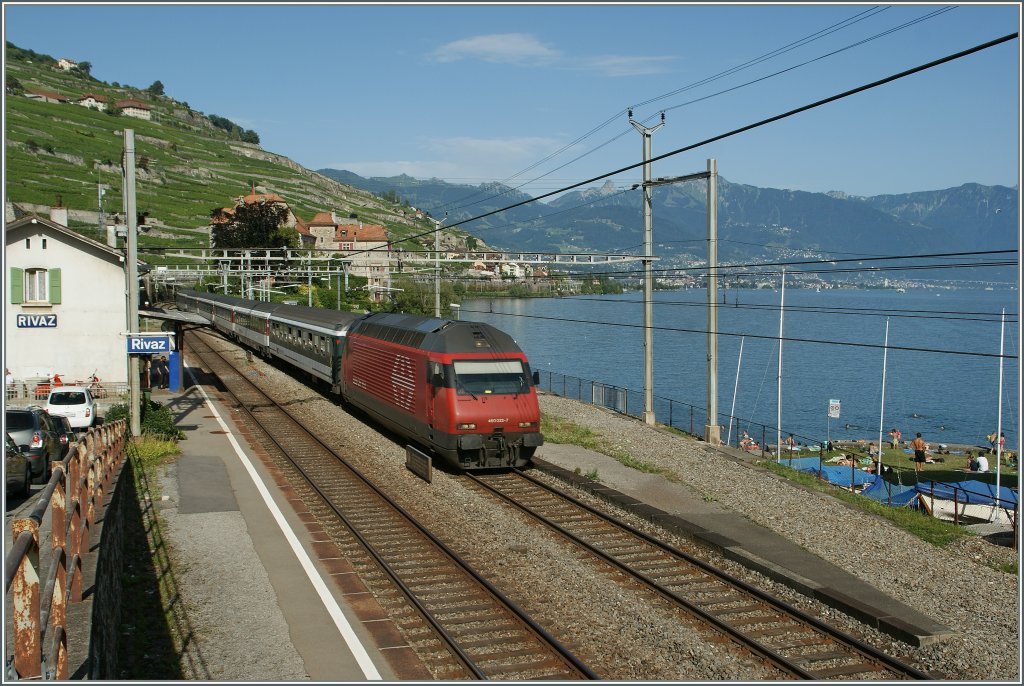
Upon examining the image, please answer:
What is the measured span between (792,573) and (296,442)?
16164 millimetres

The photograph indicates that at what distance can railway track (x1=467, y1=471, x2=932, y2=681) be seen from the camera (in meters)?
10.0

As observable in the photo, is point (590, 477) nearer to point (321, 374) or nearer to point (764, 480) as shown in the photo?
point (764, 480)

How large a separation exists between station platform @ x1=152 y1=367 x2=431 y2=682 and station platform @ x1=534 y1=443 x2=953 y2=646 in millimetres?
5838

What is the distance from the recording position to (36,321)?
33.8 meters

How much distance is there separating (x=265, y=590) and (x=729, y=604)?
6.63 meters

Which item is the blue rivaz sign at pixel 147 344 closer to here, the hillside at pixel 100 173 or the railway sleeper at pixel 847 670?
the railway sleeper at pixel 847 670

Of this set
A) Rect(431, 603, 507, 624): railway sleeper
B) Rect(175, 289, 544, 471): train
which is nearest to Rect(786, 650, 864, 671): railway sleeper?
Result: Rect(431, 603, 507, 624): railway sleeper

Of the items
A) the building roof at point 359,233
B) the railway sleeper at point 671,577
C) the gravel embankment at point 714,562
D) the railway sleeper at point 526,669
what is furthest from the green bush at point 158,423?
the building roof at point 359,233

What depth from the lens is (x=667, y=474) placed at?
2069 centimetres

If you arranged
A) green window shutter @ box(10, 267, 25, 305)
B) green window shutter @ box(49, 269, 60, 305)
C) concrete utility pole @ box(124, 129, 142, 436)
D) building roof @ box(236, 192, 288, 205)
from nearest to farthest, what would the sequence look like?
concrete utility pole @ box(124, 129, 142, 436) < green window shutter @ box(10, 267, 25, 305) < green window shutter @ box(49, 269, 60, 305) < building roof @ box(236, 192, 288, 205)

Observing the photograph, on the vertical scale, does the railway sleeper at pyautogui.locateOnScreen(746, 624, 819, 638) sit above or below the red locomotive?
below

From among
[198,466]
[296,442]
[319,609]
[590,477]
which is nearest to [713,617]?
[319,609]

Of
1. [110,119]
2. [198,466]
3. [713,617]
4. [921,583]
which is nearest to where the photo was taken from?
[713,617]

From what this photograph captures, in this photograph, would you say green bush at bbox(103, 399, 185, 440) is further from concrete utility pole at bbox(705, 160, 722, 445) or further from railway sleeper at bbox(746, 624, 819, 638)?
railway sleeper at bbox(746, 624, 819, 638)
